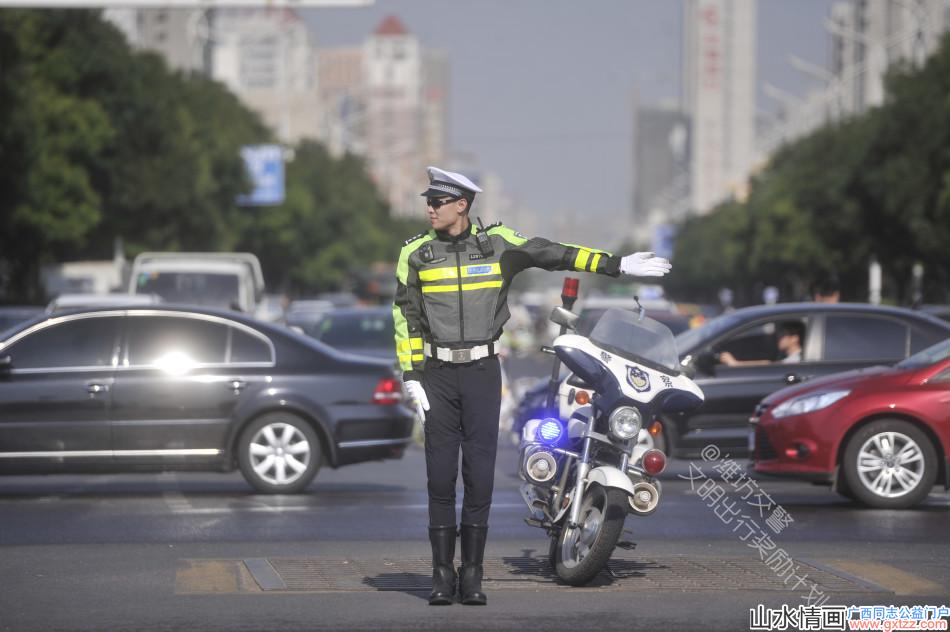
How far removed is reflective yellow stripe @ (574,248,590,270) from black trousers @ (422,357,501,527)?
1.80 feet

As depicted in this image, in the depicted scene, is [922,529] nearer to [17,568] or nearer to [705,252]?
[17,568]

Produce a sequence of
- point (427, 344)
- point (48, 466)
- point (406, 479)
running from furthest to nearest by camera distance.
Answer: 1. point (406, 479)
2. point (48, 466)
3. point (427, 344)

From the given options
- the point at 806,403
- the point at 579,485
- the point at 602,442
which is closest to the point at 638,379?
the point at 602,442

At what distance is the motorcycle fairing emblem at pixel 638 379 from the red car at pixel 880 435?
4629mm

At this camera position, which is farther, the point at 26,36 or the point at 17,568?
the point at 26,36

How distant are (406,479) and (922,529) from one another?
5828 millimetres

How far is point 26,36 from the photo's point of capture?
164 ft

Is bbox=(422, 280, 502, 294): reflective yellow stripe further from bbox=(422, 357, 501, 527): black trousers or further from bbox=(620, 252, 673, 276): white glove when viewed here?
bbox=(620, 252, 673, 276): white glove

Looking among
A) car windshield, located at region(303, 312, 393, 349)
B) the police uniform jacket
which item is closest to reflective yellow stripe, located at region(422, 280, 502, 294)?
the police uniform jacket

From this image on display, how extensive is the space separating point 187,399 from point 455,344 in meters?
6.09

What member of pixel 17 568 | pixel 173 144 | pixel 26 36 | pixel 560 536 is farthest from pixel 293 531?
pixel 173 144

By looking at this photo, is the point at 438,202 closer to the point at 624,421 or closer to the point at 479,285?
the point at 479,285

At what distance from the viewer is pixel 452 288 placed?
8.14 meters

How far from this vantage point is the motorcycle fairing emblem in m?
8.52
